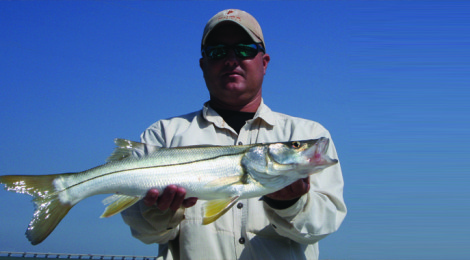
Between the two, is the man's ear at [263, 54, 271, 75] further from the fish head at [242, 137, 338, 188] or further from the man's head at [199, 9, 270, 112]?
the fish head at [242, 137, 338, 188]

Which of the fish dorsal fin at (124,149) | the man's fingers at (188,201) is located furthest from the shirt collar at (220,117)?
the man's fingers at (188,201)

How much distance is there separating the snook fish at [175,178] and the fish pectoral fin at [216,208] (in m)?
0.01

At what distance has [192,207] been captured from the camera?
560cm

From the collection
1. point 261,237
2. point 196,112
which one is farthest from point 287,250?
point 196,112

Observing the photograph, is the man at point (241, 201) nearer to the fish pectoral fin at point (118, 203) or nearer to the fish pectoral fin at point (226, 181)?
the fish pectoral fin at point (118, 203)

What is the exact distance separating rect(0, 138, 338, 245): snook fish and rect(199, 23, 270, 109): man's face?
1.74 meters

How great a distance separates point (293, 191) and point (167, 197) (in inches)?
55.4

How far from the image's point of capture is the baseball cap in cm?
666

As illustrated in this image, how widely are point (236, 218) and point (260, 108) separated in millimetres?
1717

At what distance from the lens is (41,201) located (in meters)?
4.97

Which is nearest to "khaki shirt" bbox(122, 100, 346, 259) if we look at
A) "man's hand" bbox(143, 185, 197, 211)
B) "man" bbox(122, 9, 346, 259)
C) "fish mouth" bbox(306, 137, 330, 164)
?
"man" bbox(122, 9, 346, 259)

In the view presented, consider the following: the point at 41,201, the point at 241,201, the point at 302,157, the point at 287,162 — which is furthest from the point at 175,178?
the point at 41,201

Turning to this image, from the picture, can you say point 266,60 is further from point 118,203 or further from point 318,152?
point 118,203

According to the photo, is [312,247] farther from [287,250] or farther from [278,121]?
[278,121]
